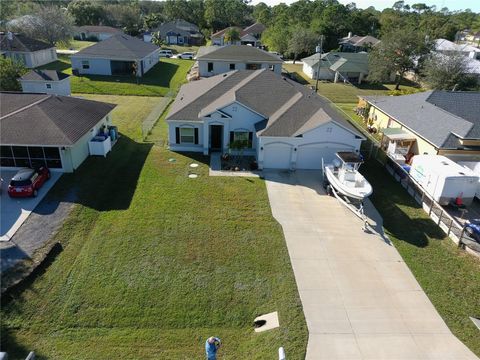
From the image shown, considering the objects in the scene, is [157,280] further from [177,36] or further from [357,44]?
[177,36]

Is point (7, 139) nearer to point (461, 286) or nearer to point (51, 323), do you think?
point (51, 323)

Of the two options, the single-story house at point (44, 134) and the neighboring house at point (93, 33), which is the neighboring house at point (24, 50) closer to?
the single-story house at point (44, 134)

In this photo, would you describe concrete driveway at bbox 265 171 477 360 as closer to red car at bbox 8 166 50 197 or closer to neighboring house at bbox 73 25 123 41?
red car at bbox 8 166 50 197

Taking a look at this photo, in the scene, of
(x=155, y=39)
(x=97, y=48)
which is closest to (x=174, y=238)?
(x=97, y=48)

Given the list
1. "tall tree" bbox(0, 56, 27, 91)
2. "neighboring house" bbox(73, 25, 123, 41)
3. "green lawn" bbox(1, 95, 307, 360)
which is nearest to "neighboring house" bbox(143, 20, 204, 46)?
"neighboring house" bbox(73, 25, 123, 41)

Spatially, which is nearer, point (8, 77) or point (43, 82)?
point (8, 77)

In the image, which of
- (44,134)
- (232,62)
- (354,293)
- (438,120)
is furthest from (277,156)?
(232,62)

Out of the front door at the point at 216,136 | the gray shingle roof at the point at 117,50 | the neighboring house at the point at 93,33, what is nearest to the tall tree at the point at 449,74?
the front door at the point at 216,136
